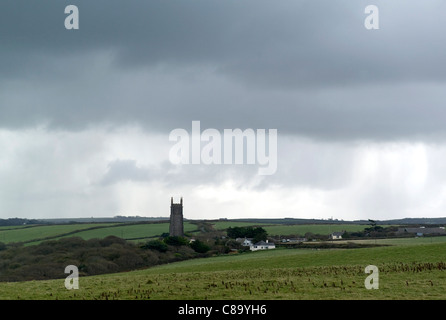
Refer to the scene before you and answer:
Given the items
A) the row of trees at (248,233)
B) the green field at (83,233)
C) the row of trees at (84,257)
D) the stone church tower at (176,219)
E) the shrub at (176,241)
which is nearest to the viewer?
the row of trees at (84,257)

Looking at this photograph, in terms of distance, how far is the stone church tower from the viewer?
156 meters

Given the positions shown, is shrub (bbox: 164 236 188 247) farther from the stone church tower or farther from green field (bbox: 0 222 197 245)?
green field (bbox: 0 222 197 245)

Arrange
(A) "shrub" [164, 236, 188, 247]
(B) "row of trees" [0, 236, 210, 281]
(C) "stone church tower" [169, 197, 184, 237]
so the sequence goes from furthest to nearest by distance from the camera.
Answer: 1. (C) "stone church tower" [169, 197, 184, 237]
2. (A) "shrub" [164, 236, 188, 247]
3. (B) "row of trees" [0, 236, 210, 281]

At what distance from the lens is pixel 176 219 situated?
159 m

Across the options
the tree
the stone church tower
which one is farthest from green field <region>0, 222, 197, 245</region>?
the tree

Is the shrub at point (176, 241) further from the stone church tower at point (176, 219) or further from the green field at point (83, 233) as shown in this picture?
the green field at point (83, 233)

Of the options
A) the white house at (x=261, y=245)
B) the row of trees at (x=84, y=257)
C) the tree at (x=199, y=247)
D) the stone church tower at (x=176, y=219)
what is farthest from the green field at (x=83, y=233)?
the white house at (x=261, y=245)

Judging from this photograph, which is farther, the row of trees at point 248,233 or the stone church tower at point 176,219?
the row of trees at point 248,233

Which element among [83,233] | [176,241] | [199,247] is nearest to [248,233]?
[199,247]

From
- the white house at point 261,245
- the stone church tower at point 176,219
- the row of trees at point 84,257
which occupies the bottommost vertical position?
the white house at point 261,245

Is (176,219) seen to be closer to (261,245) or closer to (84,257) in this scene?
(261,245)

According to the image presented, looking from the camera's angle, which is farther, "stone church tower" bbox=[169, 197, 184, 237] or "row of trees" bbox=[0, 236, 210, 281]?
"stone church tower" bbox=[169, 197, 184, 237]

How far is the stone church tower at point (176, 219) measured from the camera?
513 feet
